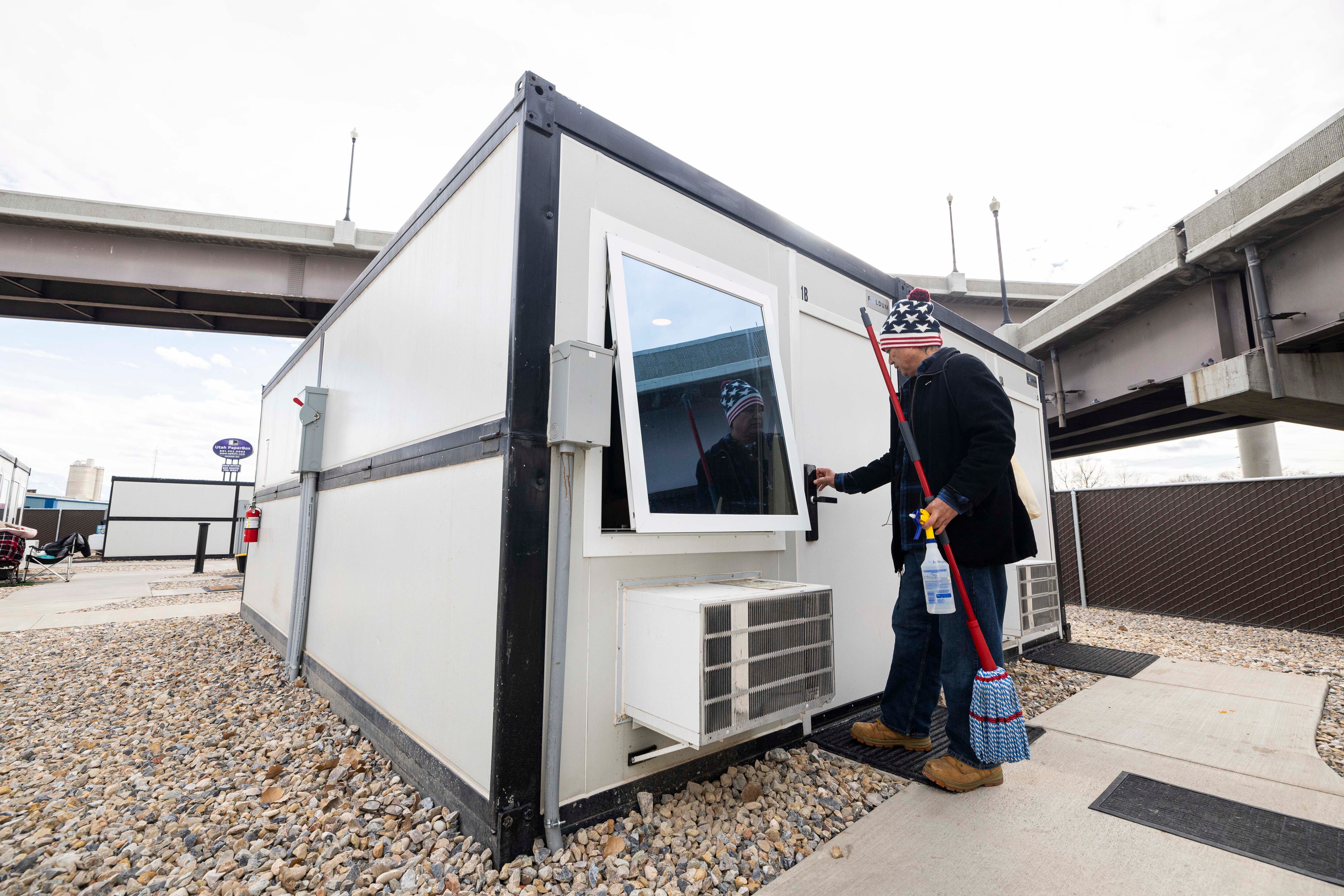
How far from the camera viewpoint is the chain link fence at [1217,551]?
5.72 m

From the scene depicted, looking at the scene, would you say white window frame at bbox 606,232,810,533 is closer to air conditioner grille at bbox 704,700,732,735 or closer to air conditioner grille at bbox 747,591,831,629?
air conditioner grille at bbox 747,591,831,629

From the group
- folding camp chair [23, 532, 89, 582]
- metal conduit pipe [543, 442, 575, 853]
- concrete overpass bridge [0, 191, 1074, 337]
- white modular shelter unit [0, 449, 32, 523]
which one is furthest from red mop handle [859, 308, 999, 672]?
white modular shelter unit [0, 449, 32, 523]

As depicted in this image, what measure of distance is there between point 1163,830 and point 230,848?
316cm

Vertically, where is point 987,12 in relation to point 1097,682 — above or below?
above

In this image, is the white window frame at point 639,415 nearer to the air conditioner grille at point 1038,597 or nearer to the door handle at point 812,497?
the door handle at point 812,497

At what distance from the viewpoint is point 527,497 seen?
1806 millimetres

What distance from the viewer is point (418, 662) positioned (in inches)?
91.0

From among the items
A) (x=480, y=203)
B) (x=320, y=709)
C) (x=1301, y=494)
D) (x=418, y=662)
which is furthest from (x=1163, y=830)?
(x=1301, y=494)

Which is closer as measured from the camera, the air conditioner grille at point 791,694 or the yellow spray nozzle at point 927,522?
the air conditioner grille at point 791,694

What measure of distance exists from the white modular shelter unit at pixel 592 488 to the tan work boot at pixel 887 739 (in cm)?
27

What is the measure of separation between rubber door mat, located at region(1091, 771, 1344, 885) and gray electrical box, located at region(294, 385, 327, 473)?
4758 millimetres

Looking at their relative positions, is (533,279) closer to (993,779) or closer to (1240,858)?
(993,779)

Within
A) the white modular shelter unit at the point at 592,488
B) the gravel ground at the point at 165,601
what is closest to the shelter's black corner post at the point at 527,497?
the white modular shelter unit at the point at 592,488

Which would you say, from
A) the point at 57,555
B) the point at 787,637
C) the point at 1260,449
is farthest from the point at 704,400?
the point at 1260,449
